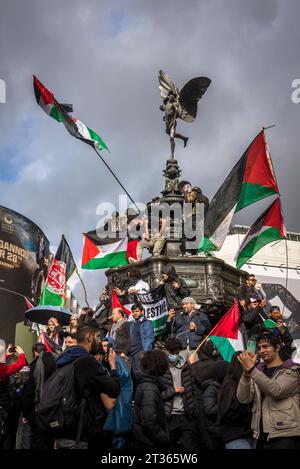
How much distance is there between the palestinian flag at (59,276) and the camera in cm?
1575

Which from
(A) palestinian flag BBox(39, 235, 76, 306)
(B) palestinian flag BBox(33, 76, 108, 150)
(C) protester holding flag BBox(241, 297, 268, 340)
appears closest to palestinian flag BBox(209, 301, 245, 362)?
(C) protester holding flag BBox(241, 297, 268, 340)

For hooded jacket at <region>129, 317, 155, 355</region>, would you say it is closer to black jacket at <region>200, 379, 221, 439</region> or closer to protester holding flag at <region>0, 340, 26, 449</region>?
protester holding flag at <region>0, 340, 26, 449</region>

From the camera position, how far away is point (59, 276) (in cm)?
1644

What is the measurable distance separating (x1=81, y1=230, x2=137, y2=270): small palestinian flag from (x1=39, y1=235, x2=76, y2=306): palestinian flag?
65 centimetres

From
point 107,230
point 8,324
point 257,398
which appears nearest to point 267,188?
point 107,230

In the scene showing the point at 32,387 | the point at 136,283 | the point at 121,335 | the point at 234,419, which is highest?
the point at 136,283

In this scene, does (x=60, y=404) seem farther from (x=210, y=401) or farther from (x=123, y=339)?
(x=123, y=339)

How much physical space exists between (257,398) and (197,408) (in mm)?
1176

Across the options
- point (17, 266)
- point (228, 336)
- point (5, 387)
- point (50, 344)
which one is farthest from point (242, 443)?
point (17, 266)

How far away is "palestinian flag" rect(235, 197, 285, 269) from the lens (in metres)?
12.6

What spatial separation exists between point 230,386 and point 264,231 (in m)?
7.58

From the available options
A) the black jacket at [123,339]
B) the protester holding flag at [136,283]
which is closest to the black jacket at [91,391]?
the black jacket at [123,339]

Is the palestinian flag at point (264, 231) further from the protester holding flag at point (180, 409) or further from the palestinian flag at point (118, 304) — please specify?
the protester holding flag at point (180, 409)

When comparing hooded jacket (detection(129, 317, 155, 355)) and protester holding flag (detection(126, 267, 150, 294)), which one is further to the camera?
protester holding flag (detection(126, 267, 150, 294))
